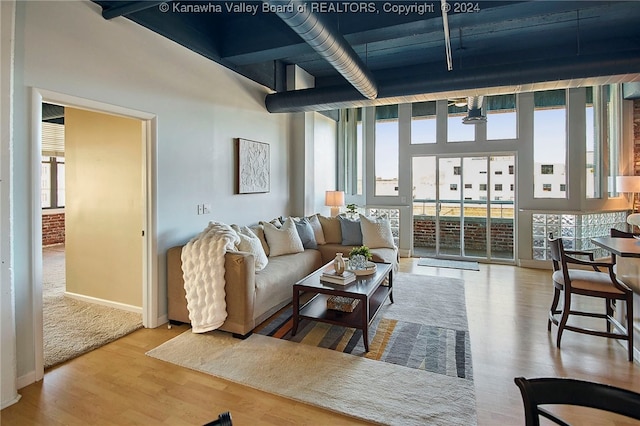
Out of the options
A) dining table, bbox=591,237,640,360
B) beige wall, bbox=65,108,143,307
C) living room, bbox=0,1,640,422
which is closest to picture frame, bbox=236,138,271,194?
living room, bbox=0,1,640,422

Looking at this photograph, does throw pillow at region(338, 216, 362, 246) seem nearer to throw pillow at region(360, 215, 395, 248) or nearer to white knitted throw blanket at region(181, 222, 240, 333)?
throw pillow at region(360, 215, 395, 248)

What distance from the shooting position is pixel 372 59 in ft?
17.5

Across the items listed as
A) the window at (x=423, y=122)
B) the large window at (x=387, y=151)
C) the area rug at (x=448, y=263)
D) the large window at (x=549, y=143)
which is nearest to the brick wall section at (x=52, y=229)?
the large window at (x=387, y=151)

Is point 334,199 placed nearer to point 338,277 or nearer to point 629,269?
point 338,277

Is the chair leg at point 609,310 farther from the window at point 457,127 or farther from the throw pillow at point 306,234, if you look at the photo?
the window at point 457,127

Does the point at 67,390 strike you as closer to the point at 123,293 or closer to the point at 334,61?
the point at 123,293

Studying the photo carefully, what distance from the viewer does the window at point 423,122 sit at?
21.9ft

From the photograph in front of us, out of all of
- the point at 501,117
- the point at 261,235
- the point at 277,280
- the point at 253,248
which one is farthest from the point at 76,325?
the point at 501,117

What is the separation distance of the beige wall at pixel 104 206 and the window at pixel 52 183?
222 inches

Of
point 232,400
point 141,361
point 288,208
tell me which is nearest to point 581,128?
point 288,208

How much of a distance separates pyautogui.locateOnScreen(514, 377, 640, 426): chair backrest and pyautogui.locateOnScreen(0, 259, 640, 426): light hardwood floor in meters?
1.28

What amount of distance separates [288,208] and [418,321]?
3.25 metres

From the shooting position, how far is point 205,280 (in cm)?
308

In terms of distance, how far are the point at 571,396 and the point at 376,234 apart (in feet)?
13.5
